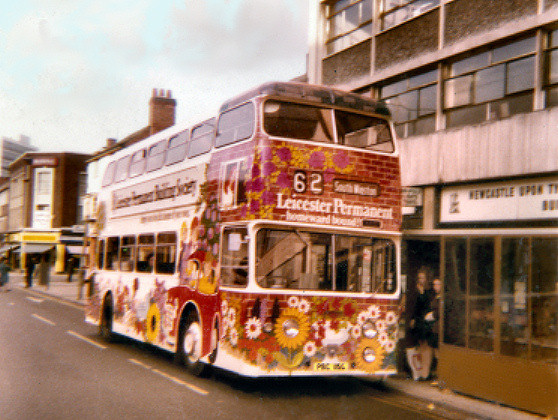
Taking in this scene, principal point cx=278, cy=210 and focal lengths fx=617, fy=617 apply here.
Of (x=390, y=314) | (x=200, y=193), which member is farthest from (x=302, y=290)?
(x=200, y=193)

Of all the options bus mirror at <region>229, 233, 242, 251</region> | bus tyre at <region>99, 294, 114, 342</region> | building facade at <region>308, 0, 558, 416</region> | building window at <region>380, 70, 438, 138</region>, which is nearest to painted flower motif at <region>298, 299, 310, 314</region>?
bus mirror at <region>229, 233, 242, 251</region>

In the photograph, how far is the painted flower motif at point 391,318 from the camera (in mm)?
8852

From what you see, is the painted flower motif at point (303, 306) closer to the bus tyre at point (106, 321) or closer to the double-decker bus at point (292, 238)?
the double-decker bus at point (292, 238)

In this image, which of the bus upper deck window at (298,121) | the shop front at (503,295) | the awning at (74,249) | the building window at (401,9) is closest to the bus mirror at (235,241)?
the bus upper deck window at (298,121)

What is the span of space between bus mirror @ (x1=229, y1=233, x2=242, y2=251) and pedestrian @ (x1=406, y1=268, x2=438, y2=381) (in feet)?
12.2

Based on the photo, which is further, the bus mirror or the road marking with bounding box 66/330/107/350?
the road marking with bounding box 66/330/107/350

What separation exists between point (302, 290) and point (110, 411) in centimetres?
281

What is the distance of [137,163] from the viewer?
43.4ft

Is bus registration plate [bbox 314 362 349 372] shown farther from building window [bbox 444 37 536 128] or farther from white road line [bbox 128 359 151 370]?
building window [bbox 444 37 536 128]

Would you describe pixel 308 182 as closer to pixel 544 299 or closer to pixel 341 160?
pixel 341 160

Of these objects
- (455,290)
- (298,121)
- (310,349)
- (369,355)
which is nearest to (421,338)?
(455,290)

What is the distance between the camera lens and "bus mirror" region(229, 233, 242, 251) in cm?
842

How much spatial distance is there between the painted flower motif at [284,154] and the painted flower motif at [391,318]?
267cm

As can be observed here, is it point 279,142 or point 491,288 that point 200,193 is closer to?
point 279,142
